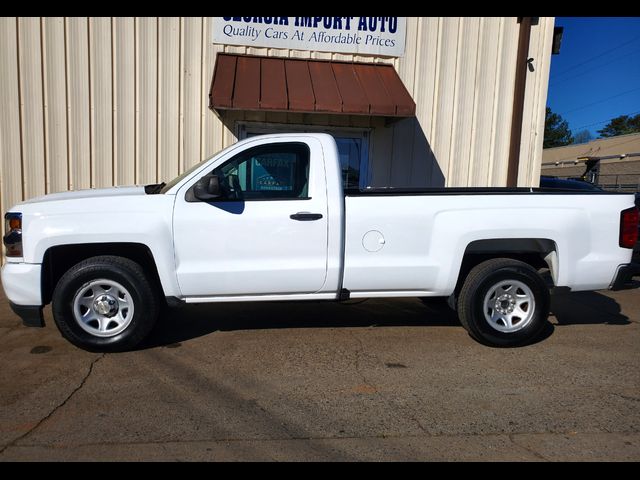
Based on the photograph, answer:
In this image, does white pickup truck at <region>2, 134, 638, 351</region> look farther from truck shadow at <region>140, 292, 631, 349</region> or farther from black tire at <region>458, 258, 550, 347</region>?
truck shadow at <region>140, 292, 631, 349</region>

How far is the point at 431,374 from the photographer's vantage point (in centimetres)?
434

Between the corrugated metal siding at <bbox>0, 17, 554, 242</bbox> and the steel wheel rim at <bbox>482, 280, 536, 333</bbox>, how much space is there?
15.7ft

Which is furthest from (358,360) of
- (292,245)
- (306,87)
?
(306,87)

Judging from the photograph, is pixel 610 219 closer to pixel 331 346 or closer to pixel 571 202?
pixel 571 202

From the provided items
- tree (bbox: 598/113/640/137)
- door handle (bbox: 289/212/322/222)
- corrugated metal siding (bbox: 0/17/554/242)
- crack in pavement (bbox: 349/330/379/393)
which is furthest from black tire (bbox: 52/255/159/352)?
tree (bbox: 598/113/640/137)

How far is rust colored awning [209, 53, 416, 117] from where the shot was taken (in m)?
7.47

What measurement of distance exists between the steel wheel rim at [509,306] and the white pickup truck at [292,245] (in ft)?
0.04

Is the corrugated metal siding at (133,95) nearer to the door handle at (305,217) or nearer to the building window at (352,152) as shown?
the building window at (352,152)

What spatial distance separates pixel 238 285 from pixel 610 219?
3628mm

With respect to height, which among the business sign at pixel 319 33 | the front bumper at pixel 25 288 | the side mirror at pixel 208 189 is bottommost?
the front bumper at pixel 25 288

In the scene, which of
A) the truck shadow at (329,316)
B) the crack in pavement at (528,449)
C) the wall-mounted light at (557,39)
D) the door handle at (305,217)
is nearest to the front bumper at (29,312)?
the truck shadow at (329,316)

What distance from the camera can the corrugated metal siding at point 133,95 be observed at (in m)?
8.30

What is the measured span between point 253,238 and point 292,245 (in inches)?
14.2
